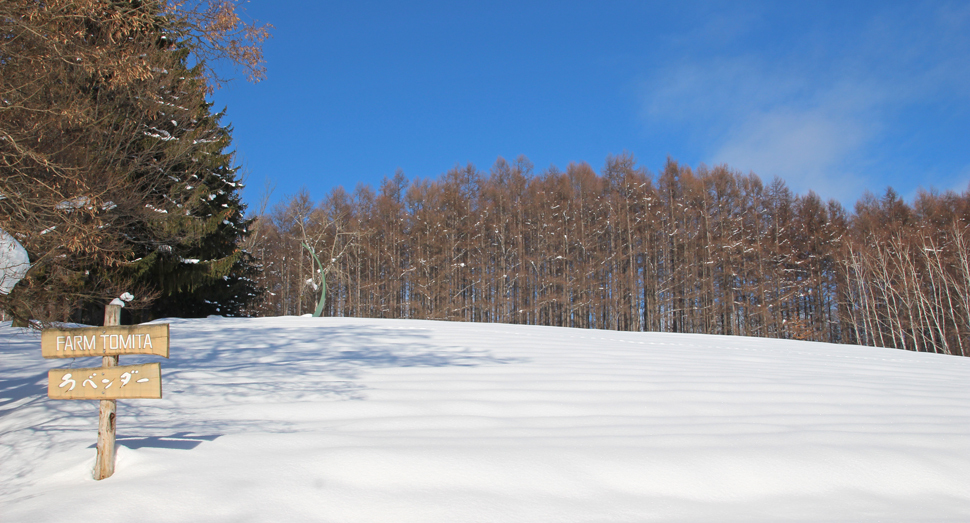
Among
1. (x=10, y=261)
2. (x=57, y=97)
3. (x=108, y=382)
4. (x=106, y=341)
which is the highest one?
(x=57, y=97)

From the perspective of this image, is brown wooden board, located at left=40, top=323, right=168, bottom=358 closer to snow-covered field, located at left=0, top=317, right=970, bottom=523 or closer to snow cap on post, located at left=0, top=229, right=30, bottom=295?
snow-covered field, located at left=0, top=317, right=970, bottom=523

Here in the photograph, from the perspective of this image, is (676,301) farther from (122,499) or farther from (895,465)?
(122,499)

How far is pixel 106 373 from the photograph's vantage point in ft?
9.39

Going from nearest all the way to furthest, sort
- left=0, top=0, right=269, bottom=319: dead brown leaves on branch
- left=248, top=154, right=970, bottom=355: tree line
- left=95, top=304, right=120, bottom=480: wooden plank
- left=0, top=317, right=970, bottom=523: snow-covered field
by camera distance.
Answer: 1. left=0, top=317, right=970, bottom=523: snow-covered field
2. left=95, top=304, right=120, bottom=480: wooden plank
3. left=0, top=0, right=269, bottom=319: dead brown leaves on branch
4. left=248, top=154, right=970, bottom=355: tree line

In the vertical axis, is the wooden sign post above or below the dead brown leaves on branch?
below

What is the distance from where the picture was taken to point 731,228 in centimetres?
2711

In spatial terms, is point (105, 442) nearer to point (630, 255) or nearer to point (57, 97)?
point (57, 97)

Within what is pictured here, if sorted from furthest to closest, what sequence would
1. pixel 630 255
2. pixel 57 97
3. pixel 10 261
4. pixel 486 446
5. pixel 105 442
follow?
pixel 630 255, pixel 57 97, pixel 10 261, pixel 486 446, pixel 105 442

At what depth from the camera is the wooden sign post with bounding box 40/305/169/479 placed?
2.83 metres

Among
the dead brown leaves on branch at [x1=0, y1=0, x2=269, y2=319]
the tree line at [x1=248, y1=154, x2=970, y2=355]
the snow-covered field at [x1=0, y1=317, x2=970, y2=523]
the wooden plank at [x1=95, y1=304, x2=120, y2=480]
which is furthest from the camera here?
the tree line at [x1=248, y1=154, x2=970, y2=355]

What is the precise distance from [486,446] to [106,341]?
2365mm

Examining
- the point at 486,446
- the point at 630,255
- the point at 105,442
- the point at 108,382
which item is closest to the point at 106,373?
the point at 108,382

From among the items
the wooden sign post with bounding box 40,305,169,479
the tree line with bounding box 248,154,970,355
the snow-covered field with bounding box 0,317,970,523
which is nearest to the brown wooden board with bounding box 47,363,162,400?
the wooden sign post with bounding box 40,305,169,479

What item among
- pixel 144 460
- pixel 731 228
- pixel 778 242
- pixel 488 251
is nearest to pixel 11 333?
pixel 144 460
